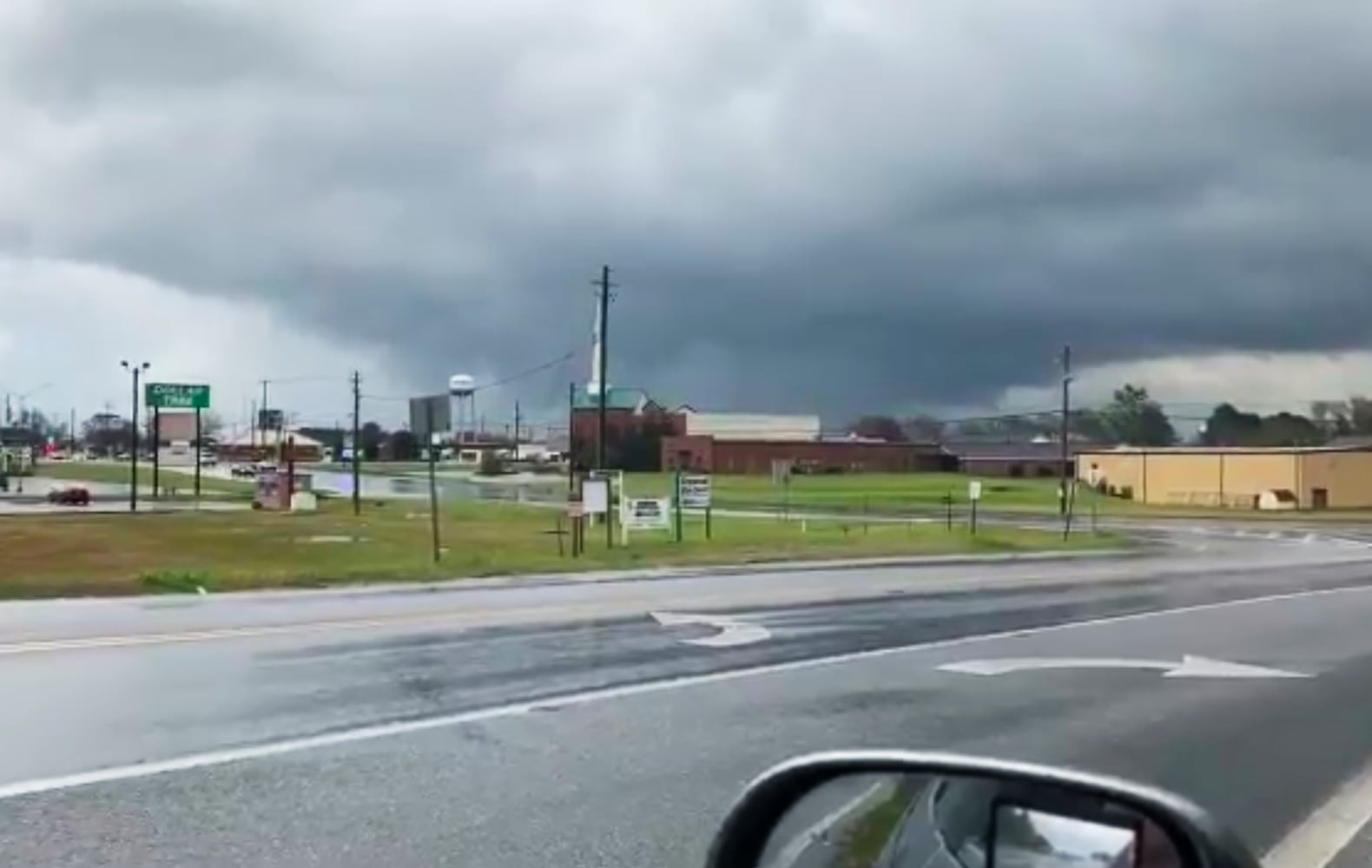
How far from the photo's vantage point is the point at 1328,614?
21938 mm

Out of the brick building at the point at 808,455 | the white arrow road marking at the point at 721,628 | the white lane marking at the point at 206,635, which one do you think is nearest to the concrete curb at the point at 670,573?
the white lane marking at the point at 206,635

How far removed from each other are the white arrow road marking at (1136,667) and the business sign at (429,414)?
1445cm

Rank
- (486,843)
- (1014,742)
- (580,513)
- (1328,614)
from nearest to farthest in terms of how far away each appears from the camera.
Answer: (486,843)
(1014,742)
(1328,614)
(580,513)

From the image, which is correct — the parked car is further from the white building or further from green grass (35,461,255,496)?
the white building

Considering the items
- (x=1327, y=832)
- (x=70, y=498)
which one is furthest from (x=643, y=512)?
(x=70, y=498)

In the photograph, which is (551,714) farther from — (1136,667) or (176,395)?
(176,395)

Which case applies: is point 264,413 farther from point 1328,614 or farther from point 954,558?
point 1328,614

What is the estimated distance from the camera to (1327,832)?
814 centimetres

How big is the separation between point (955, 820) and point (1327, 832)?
635cm

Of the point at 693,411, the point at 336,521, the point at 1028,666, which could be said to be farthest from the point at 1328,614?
the point at 693,411

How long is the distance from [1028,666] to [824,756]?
41.0 ft

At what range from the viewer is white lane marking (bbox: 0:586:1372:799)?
342 inches

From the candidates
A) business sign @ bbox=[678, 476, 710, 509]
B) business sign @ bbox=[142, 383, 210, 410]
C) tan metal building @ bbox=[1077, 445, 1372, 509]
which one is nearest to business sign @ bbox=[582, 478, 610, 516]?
business sign @ bbox=[678, 476, 710, 509]

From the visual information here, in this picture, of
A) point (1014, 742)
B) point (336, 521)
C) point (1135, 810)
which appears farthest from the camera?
point (336, 521)
